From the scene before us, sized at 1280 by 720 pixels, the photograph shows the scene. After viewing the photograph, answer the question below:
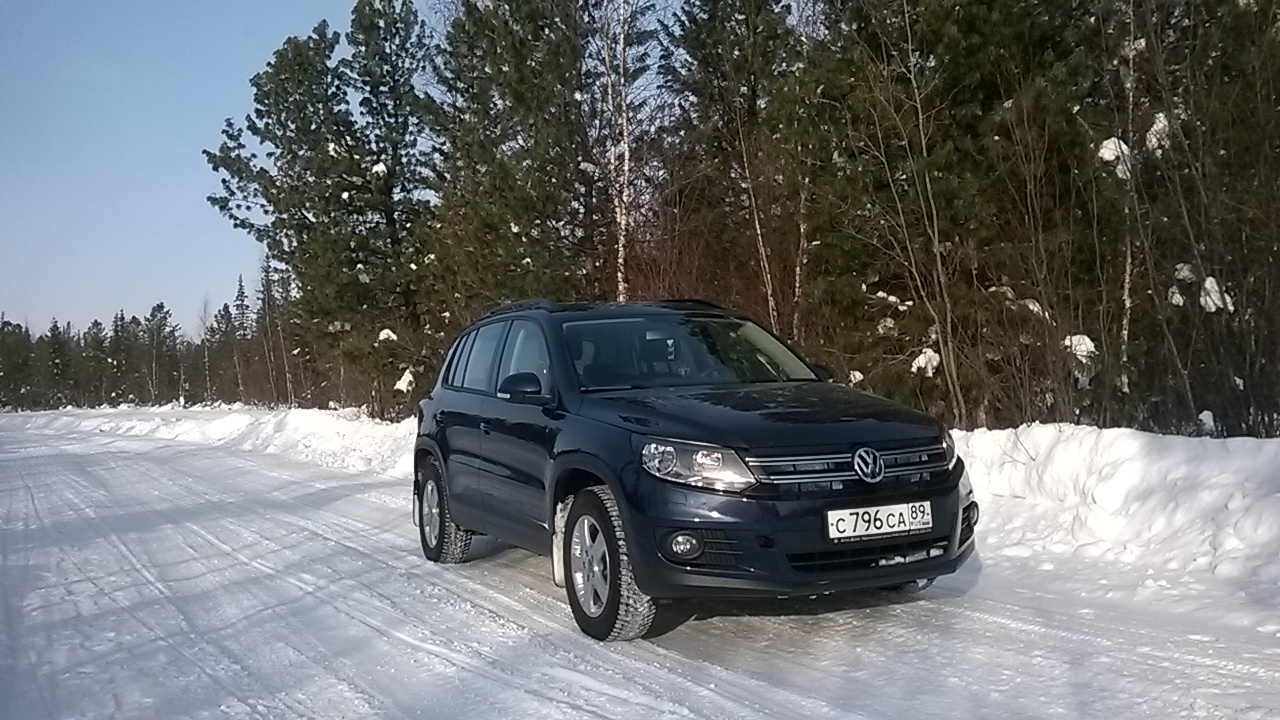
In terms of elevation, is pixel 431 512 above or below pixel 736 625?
above

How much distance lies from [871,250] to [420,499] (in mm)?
8014

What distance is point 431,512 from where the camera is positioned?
26.3 feet

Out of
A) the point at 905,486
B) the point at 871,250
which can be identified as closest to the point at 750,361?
the point at 905,486

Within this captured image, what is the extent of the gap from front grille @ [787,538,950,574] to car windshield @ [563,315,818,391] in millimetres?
1536

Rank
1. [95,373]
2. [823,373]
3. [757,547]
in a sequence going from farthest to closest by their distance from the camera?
[95,373] → [823,373] → [757,547]

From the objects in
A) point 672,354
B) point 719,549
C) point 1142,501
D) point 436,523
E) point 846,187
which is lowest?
point 436,523

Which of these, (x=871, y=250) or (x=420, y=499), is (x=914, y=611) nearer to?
(x=420, y=499)

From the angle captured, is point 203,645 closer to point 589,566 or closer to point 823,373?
point 589,566

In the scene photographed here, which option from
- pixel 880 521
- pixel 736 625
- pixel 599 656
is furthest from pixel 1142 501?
pixel 599 656

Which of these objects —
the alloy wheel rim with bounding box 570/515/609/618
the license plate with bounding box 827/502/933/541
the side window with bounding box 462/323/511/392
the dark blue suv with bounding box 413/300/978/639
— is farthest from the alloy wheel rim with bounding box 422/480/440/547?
the license plate with bounding box 827/502/933/541

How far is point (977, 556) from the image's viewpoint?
274 inches

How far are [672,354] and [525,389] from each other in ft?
3.00

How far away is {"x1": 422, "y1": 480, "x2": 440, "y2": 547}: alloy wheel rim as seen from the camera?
788 centimetres

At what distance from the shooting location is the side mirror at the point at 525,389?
6.03m
